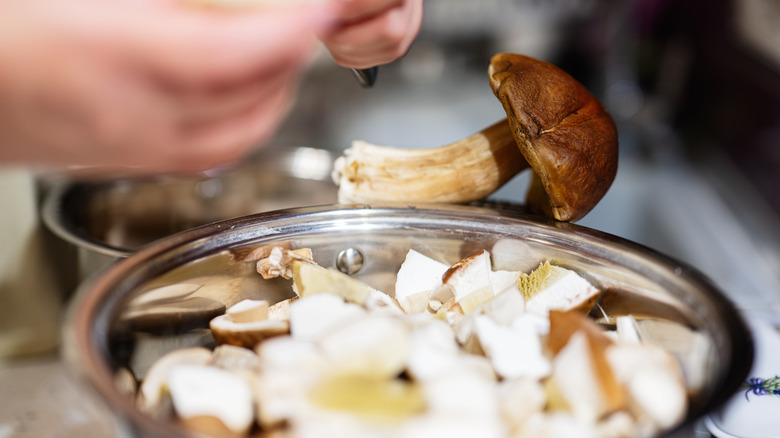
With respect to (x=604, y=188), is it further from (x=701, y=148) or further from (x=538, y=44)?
(x=538, y=44)

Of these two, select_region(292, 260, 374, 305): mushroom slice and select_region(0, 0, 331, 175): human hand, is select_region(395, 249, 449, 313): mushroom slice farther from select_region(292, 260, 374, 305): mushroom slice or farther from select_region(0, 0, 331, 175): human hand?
select_region(0, 0, 331, 175): human hand

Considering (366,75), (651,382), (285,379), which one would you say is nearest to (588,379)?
(651,382)

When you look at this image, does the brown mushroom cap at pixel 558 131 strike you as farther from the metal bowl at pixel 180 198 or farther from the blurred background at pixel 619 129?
the metal bowl at pixel 180 198

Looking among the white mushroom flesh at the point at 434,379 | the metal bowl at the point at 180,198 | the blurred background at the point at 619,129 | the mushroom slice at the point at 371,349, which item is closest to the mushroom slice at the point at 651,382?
the white mushroom flesh at the point at 434,379

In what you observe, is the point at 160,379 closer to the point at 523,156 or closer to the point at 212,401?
the point at 212,401

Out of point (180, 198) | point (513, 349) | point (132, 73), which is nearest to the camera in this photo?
point (132, 73)

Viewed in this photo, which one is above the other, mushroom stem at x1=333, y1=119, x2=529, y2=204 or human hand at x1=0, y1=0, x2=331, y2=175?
human hand at x1=0, y1=0, x2=331, y2=175

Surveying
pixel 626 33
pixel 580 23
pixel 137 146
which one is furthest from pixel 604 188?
pixel 580 23

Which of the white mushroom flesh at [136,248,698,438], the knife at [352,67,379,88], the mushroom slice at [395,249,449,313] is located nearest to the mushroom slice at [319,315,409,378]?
the white mushroom flesh at [136,248,698,438]
